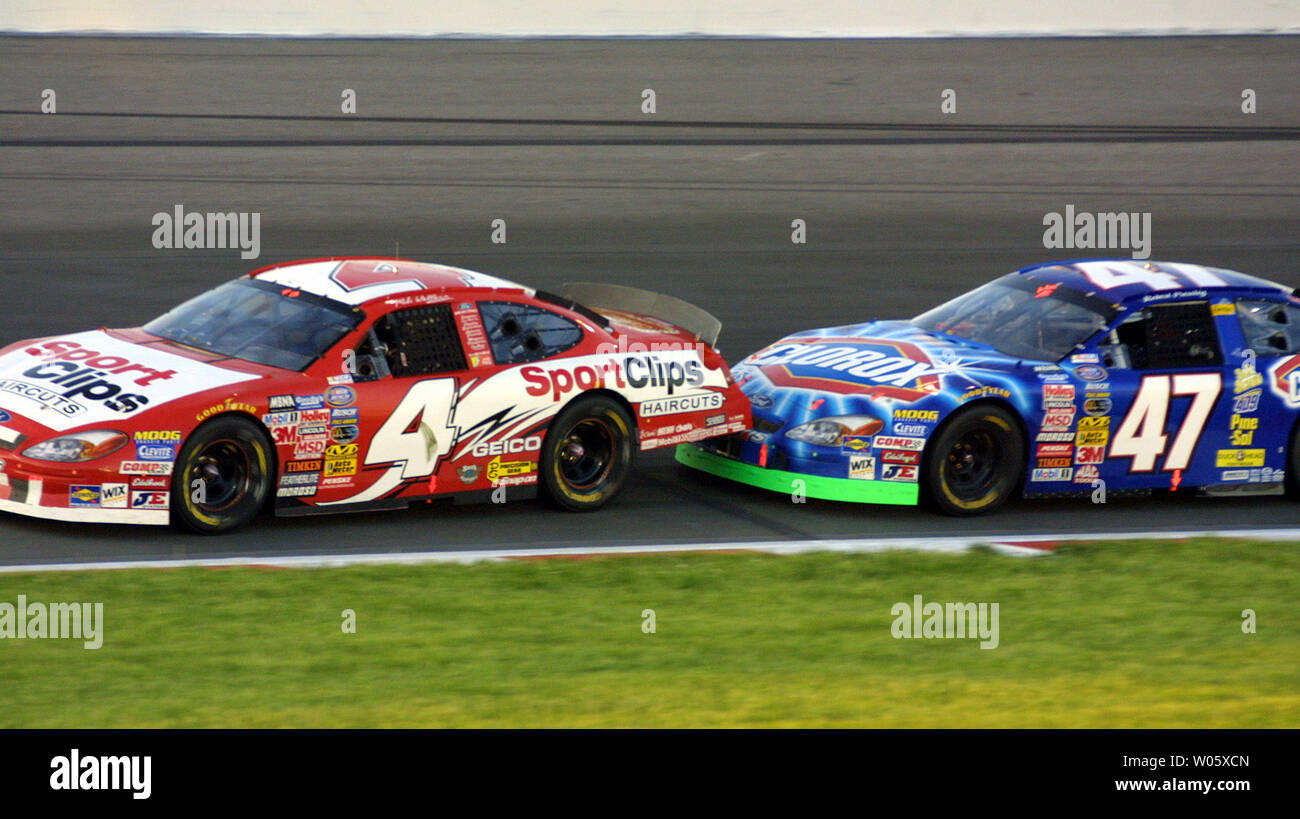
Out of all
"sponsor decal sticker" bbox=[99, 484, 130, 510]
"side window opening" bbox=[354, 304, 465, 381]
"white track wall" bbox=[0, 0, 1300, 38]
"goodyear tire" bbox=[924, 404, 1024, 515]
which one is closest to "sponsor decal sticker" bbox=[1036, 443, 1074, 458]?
"goodyear tire" bbox=[924, 404, 1024, 515]

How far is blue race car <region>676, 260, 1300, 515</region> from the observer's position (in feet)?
33.6

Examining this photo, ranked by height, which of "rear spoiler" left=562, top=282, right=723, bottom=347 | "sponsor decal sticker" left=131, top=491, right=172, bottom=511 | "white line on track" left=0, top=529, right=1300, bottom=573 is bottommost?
"white line on track" left=0, top=529, right=1300, bottom=573

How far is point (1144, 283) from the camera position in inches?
432

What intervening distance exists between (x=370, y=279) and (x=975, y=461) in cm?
383

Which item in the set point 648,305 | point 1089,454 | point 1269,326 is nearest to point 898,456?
point 1089,454

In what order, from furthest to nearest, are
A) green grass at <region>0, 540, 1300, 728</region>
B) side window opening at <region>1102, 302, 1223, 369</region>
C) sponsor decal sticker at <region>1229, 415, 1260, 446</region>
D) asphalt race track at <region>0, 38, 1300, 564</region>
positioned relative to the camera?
asphalt race track at <region>0, 38, 1300, 564</region> → sponsor decal sticker at <region>1229, 415, 1260, 446</region> → side window opening at <region>1102, 302, 1223, 369</region> → green grass at <region>0, 540, 1300, 728</region>

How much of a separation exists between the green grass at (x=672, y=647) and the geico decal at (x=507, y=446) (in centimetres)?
117

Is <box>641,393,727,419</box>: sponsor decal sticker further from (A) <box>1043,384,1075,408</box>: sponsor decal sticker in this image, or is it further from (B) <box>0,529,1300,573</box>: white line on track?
(A) <box>1043,384,1075,408</box>: sponsor decal sticker

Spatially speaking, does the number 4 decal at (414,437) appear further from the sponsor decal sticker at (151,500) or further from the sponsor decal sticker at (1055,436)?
the sponsor decal sticker at (1055,436)

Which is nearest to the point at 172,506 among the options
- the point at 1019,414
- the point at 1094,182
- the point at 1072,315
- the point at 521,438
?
the point at 521,438

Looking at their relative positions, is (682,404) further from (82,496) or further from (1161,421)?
(82,496)

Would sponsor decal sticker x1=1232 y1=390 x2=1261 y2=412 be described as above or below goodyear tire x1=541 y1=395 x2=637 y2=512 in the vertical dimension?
above

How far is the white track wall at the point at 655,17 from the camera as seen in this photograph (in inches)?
983

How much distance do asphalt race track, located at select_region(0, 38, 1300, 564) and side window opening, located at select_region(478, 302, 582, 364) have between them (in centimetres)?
96
